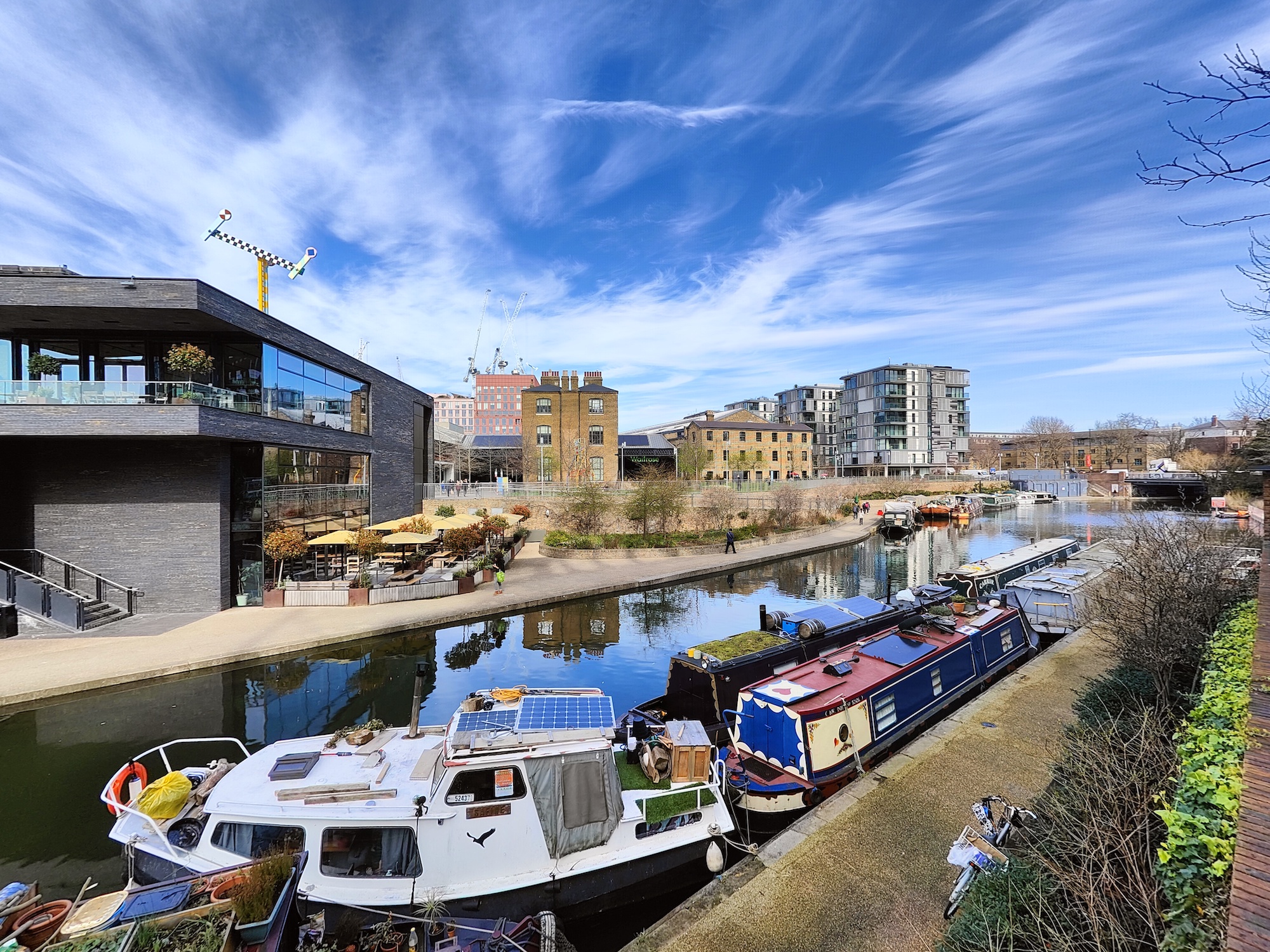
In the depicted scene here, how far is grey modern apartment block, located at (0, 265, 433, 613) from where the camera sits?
17.5 metres

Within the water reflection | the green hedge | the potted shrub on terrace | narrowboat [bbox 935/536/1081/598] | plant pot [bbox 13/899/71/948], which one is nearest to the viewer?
the green hedge

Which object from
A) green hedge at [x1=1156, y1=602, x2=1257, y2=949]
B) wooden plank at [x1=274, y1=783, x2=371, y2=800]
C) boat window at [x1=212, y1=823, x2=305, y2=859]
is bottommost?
boat window at [x1=212, y1=823, x2=305, y2=859]

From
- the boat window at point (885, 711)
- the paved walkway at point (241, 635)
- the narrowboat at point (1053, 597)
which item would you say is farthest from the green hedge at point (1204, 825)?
the paved walkway at point (241, 635)

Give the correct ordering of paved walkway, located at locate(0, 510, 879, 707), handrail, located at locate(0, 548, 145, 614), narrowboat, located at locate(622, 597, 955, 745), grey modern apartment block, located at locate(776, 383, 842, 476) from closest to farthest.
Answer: narrowboat, located at locate(622, 597, 955, 745)
paved walkway, located at locate(0, 510, 879, 707)
handrail, located at locate(0, 548, 145, 614)
grey modern apartment block, located at locate(776, 383, 842, 476)

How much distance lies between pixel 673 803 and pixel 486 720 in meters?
2.76

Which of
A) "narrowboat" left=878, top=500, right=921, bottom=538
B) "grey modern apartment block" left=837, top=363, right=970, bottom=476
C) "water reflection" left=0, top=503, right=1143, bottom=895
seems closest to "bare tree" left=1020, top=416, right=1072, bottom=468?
"grey modern apartment block" left=837, top=363, right=970, bottom=476

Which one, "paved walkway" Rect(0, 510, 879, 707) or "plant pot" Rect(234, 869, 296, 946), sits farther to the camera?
"paved walkway" Rect(0, 510, 879, 707)

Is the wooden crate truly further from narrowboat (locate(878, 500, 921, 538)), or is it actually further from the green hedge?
narrowboat (locate(878, 500, 921, 538))

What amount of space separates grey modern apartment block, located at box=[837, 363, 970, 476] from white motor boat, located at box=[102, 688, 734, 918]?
93.7m

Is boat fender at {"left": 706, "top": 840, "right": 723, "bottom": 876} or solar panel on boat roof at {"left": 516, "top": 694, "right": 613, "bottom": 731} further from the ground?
solar panel on boat roof at {"left": 516, "top": 694, "right": 613, "bottom": 731}

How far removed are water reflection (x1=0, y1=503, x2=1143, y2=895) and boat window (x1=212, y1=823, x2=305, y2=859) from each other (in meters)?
2.42

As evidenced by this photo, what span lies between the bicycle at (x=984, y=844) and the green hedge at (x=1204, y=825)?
1.84 metres

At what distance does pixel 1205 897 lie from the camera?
3.10m

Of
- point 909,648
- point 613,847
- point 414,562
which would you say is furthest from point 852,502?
point 613,847
